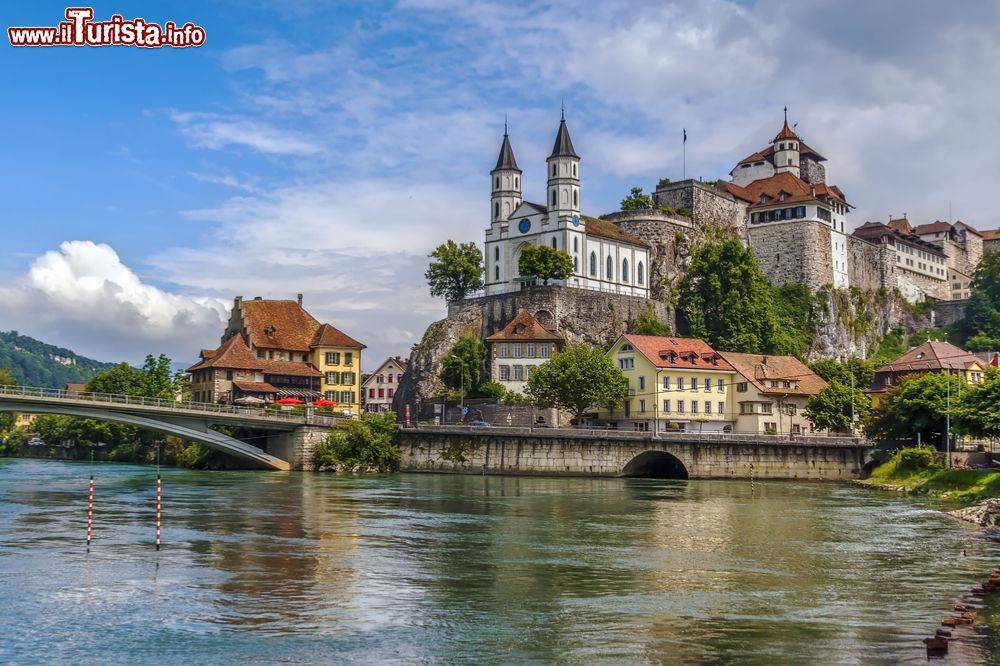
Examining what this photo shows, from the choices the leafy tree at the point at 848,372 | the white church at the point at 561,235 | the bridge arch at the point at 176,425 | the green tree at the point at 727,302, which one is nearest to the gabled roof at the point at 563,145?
the white church at the point at 561,235

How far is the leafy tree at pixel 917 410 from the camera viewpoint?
75750 millimetres

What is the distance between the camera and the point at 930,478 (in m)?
68.8

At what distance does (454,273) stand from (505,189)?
10458 millimetres

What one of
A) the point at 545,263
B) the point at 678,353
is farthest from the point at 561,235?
the point at 678,353

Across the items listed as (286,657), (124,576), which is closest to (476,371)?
(124,576)

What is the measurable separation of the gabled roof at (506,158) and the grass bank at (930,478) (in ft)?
185

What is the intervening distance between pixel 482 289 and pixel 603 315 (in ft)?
49.8

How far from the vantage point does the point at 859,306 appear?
137000mm

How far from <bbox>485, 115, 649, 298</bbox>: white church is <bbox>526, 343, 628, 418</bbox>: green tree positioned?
807 inches

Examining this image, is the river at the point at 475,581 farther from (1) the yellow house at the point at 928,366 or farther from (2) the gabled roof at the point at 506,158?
(2) the gabled roof at the point at 506,158

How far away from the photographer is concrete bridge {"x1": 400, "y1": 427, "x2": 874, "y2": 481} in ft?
269

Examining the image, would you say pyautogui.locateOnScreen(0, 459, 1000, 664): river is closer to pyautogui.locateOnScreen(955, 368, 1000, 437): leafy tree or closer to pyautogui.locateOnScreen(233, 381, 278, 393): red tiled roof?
pyautogui.locateOnScreen(955, 368, 1000, 437): leafy tree

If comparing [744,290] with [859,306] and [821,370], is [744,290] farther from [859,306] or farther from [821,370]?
[859,306]

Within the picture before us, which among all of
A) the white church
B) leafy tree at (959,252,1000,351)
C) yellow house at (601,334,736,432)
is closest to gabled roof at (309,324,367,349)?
the white church
